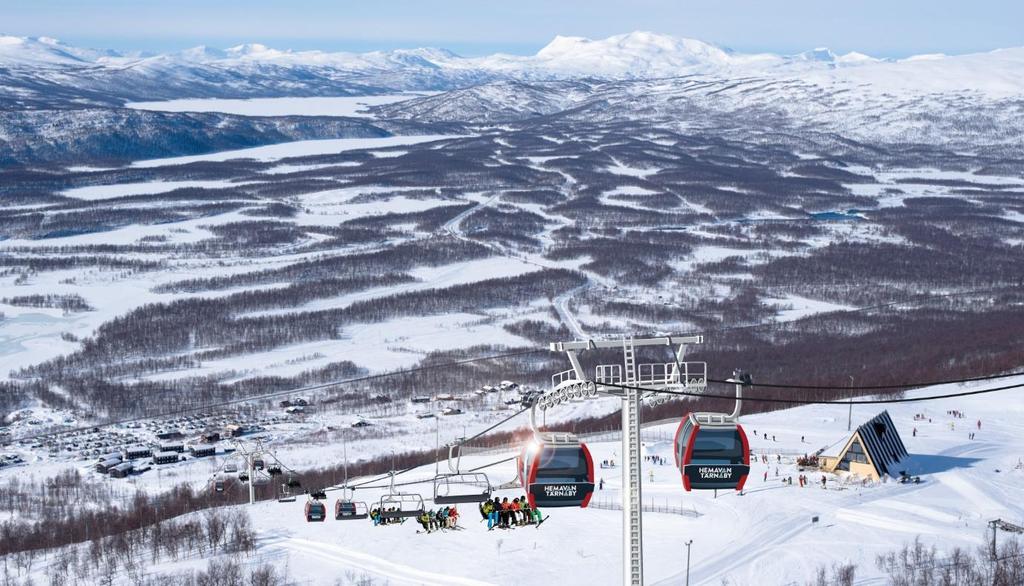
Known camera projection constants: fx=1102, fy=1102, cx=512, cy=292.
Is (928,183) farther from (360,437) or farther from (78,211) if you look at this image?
(360,437)

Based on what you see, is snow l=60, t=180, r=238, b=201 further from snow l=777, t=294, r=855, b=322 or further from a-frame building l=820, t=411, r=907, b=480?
a-frame building l=820, t=411, r=907, b=480

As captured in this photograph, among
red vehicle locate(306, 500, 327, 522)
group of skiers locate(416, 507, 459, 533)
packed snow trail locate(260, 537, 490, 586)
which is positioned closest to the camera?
group of skiers locate(416, 507, 459, 533)

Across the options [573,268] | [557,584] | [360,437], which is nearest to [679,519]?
[557,584]

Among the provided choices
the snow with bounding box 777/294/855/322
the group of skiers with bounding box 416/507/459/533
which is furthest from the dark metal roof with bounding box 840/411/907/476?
the snow with bounding box 777/294/855/322

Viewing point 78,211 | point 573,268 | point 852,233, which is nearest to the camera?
point 573,268

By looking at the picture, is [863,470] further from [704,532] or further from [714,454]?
[714,454]

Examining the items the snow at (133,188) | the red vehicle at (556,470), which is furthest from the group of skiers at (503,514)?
the snow at (133,188)
